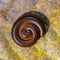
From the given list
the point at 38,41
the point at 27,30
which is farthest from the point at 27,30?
the point at 38,41

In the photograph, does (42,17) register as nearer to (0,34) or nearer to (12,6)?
(12,6)

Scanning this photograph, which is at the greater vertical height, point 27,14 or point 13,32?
point 27,14

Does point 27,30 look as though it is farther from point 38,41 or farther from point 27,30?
point 38,41

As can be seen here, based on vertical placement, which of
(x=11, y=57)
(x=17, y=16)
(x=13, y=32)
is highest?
(x=17, y=16)

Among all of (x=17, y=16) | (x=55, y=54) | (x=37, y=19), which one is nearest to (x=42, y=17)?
(x=37, y=19)
